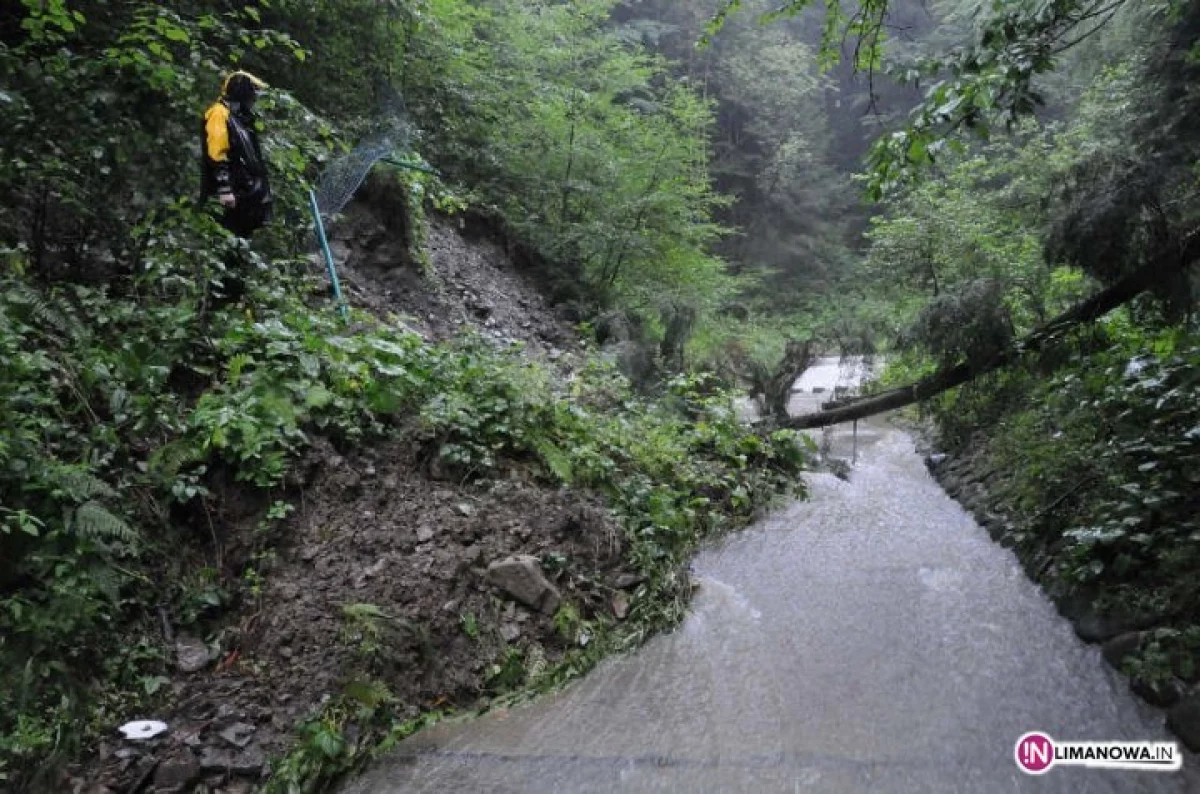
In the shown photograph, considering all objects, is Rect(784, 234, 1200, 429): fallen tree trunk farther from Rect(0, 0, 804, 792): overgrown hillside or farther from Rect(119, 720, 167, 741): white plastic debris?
Rect(119, 720, 167, 741): white plastic debris

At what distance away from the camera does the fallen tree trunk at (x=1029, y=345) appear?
18.4 feet

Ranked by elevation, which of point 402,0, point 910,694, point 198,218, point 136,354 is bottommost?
point 910,694

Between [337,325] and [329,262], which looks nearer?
[337,325]

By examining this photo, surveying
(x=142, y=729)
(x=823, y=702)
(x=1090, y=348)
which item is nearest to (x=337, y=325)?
(x=142, y=729)

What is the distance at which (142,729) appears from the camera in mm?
3000

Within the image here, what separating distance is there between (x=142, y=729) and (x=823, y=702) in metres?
3.28

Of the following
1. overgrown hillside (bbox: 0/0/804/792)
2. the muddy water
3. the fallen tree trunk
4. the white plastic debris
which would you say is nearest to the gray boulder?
overgrown hillside (bbox: 0/0/804/792)

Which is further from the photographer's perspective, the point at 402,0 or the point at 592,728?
the point at 402,0

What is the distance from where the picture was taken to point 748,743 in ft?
11.6

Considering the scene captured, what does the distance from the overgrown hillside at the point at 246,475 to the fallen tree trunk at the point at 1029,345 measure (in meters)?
1.64

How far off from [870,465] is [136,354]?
8048 mm

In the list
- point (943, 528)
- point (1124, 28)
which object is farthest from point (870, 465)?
point (1124, 28)

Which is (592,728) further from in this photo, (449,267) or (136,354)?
(449,267)

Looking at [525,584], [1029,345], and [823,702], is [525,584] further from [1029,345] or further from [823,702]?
[1029,345]
